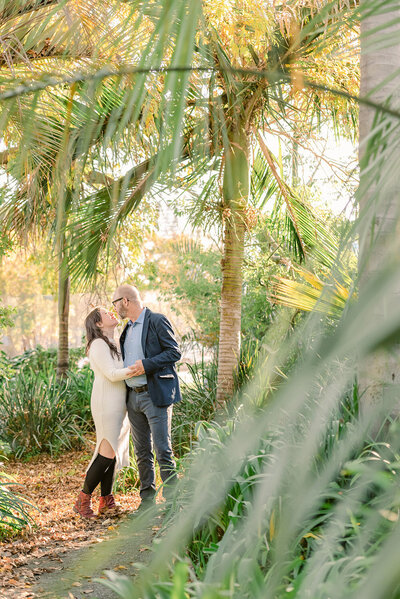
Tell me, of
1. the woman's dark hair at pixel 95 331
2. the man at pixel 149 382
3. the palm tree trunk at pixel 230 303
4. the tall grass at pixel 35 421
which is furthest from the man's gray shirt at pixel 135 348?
the tall grass at pixel 35 421

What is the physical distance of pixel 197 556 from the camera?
306 centimetres

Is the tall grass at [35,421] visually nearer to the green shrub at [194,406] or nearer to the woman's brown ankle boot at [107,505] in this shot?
the green shrub at [194,406]

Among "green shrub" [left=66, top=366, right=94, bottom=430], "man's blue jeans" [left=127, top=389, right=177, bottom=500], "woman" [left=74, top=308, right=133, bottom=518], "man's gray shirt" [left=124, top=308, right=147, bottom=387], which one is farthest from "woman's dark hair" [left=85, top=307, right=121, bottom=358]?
"green shrub" [left=66, top=366, right=94, bottom=430]

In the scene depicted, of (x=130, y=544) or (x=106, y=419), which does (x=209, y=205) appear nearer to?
(x=106, y=419)

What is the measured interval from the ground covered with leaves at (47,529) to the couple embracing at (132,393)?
0.26 m

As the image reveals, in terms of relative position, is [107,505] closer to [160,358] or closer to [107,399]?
[107,399]

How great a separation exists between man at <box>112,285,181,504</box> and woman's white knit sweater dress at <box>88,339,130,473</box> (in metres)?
0.09

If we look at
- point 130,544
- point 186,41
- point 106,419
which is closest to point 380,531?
point 186,41

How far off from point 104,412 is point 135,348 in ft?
1.77

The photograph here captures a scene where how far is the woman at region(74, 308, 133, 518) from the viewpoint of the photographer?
481 cm

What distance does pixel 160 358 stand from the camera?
466cm

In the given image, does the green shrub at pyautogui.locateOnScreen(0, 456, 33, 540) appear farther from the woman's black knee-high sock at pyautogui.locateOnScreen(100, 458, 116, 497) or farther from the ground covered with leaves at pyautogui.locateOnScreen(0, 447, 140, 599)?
the woman's black knee-high sock at pyautogui.locateOnScreen(100, 458, 116, 497)

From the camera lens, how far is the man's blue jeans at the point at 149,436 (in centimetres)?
466

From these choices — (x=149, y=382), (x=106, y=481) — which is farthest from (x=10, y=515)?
(x=149, y=382)
